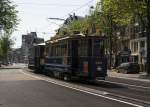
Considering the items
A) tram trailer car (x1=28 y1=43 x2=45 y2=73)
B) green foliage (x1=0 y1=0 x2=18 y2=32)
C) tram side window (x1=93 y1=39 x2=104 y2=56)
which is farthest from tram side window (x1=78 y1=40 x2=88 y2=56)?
green foliage (x1=0 y1=0 x2=18 y2=32)

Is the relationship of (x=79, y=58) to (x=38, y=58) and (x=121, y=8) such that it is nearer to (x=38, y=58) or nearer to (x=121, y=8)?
(x=121, y=8)

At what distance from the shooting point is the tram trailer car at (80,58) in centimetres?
3231

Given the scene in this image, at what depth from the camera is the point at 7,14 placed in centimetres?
6431

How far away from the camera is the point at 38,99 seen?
20453 mm

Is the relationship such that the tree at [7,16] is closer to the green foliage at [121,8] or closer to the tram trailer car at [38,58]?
the tram trailer car at [38,58]

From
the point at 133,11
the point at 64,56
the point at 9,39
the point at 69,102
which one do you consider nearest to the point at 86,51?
the point at 64,56

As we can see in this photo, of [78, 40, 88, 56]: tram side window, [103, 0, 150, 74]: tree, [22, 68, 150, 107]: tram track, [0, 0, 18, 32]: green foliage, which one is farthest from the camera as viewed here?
[0, 0, 18, 32]: green foliage

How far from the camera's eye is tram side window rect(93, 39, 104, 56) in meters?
32.3

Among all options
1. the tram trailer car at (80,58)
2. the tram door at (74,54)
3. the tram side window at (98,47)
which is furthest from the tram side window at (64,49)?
the tram side window at (98,47)

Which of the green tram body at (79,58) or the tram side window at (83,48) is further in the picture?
the tram side window at (83,48)

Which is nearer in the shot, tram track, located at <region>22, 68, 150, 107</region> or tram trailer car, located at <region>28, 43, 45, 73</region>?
tram track, located at <region>22, 68, 150, 107</region>

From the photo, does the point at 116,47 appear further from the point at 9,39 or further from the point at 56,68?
the point at 9,39

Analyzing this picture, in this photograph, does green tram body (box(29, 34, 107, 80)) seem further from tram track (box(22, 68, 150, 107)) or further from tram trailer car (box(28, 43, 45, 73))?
tram trailer car (box(28, 43, 45, 73))

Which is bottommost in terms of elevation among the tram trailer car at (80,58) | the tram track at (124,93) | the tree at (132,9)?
the tram track at (124,93)
